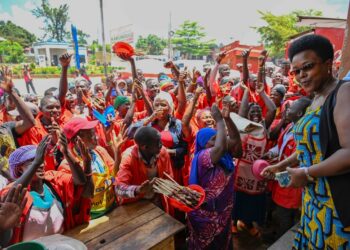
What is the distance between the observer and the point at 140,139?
7.23 feet

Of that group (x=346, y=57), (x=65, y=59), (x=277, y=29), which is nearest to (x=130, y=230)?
(x=65, y=59)

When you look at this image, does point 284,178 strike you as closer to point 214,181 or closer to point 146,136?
point 214,181

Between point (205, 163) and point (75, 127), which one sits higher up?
point (75, 127)

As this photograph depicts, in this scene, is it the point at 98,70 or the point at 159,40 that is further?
the point at 159,40

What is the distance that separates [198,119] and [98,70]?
33497mm

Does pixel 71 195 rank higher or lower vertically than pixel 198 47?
lower

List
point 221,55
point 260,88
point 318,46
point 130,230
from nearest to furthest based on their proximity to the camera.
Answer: point 318,46, point 130,230, point 260,88, point 221,55

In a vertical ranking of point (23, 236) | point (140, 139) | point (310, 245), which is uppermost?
point (140, 139)

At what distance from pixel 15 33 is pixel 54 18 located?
10.4 m

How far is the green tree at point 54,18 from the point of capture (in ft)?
181

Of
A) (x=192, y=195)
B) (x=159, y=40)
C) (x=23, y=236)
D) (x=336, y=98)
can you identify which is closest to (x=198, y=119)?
(x=192, y=195)

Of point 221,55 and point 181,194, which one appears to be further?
point 221,55

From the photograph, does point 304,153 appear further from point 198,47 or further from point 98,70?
point 198,47

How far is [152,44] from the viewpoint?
66.7 meters
